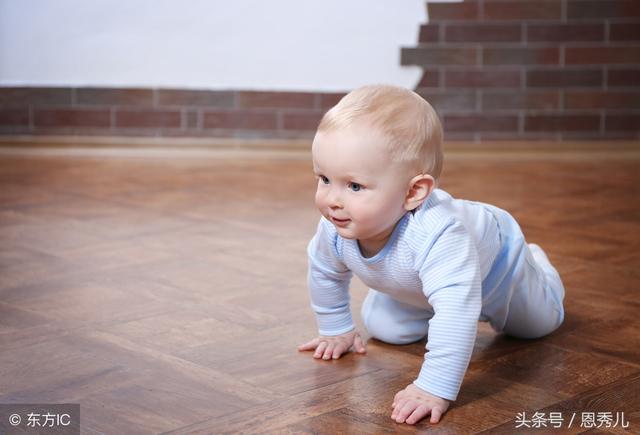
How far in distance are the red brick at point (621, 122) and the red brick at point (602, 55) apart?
21cm

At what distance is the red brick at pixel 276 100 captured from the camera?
3707 millimetres

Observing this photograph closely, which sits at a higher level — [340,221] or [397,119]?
[397,119]

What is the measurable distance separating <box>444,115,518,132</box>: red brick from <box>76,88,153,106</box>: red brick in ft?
3.77

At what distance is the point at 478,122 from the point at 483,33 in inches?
13.2

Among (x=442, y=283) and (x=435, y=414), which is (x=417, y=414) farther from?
(x=442, y=283)

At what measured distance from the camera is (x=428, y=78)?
12.2ft

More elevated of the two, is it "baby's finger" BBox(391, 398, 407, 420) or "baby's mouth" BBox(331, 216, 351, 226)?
"baby's mouth" BBox(331, 216, 351, 226)

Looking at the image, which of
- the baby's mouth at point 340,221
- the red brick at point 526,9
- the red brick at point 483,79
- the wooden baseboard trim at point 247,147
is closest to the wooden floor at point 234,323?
the baby's mouth at point 340,221

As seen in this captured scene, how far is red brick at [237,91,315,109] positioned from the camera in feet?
12.2

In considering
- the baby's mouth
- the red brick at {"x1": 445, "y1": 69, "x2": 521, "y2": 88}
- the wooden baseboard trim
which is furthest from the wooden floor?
the red brick at {"x1": 445, "y1": 69, "x2": 521, "y2": 88}

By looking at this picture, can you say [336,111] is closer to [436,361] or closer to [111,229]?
[436,361]

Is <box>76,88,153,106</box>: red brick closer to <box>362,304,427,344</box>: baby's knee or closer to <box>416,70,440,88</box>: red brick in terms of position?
<box>416,70,440,88</box>: red brick

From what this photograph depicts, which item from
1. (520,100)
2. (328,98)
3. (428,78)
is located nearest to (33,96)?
(328,98)

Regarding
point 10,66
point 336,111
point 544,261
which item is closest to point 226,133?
point 10,66
